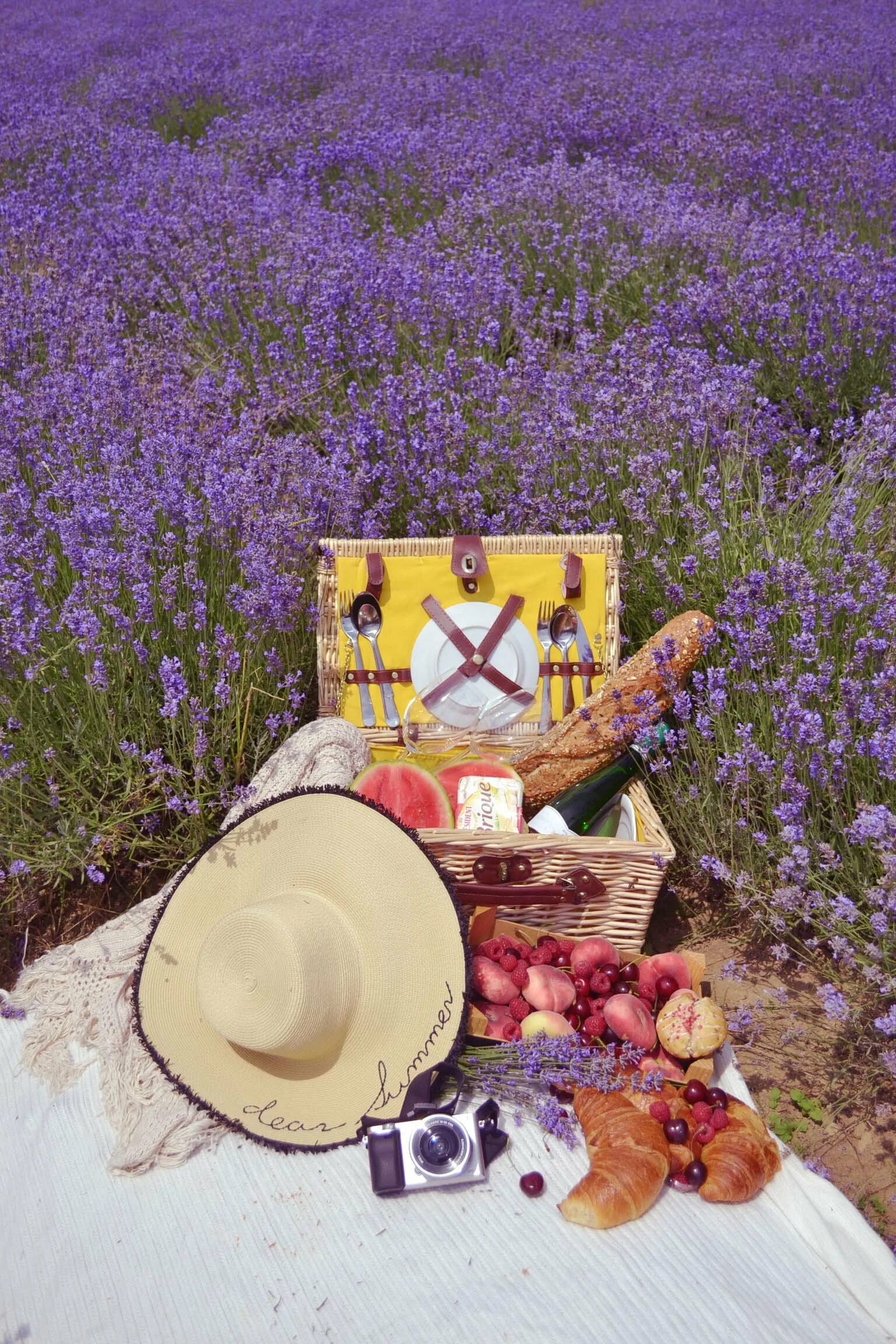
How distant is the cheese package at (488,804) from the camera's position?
2518 millimetres

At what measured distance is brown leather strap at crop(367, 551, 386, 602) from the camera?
2.83 meters

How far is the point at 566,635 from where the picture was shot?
288 centimetres

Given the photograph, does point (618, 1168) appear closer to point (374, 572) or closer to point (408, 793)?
point (408, 793)

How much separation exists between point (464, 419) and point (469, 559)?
864 mm

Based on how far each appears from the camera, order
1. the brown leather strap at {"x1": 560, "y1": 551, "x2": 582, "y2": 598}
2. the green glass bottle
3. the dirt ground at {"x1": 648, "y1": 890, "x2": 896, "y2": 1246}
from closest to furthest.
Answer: the dirt ground at {"x1": 648, "y1": 890, "x2": 896, "y2": 1246}
the green glass bottle
the brown leather strap at {"x1": 560, "y1": 551, "x2": 582, "y2": 598}

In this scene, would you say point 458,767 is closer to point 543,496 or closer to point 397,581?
point 397,581

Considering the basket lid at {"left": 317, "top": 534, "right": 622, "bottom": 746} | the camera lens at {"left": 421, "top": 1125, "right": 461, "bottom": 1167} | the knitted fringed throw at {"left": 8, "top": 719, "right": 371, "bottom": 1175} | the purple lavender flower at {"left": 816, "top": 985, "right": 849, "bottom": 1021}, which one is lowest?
the knitted fringed throw at {"left": 8, "top": 719, "right": 371, "bottom": 1175}

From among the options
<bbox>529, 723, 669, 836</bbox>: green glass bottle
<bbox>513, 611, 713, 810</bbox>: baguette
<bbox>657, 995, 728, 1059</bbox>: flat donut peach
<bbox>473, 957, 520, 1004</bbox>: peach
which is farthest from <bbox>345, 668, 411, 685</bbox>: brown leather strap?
<bbox>657, 995, 728, 1059</bbox>: flat donut peach

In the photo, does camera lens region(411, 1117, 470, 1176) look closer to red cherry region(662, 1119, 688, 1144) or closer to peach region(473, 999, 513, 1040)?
peach region(473, 999, 513, 1040)

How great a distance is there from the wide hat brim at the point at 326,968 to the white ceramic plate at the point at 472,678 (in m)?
0.89

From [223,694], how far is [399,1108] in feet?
3.34

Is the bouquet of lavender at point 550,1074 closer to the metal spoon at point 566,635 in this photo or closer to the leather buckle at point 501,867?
the leather buckle at point 501,867

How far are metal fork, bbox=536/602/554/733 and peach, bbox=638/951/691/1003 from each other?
0.88 m

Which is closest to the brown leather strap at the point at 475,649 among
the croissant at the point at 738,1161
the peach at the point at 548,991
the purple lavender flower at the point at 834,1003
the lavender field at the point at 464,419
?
the lavender field at the point at 464,419
